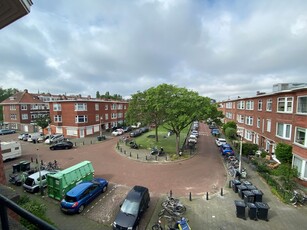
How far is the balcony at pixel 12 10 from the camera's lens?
3031 mm

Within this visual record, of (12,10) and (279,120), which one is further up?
(12,10)

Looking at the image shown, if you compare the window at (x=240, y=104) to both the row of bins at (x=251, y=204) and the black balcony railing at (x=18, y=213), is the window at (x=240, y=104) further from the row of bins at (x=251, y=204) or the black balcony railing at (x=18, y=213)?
the black balcony railing at (x=18, y=213)

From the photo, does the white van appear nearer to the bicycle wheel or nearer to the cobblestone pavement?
the cobblestone pavement

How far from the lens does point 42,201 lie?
1333 centimetres

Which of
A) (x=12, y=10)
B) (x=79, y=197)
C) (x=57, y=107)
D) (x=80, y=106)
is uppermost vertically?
(x=12, y=10)

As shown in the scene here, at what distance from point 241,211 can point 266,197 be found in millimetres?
4257

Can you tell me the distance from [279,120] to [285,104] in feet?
7.43

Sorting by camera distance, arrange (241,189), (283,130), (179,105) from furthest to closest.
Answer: (179,105), (283,130), (241,189)

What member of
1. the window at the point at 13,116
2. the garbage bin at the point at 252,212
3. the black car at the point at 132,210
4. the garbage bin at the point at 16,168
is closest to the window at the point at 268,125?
the garbage bin at the point at 252,212

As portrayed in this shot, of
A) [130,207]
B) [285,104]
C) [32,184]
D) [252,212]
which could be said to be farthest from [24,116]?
[285,104]

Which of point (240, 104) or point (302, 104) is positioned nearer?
point (302, 104)

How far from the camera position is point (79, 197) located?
1190 cm

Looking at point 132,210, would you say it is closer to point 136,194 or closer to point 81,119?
point 136,194

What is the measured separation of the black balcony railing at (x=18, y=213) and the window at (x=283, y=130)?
79.8 feet
